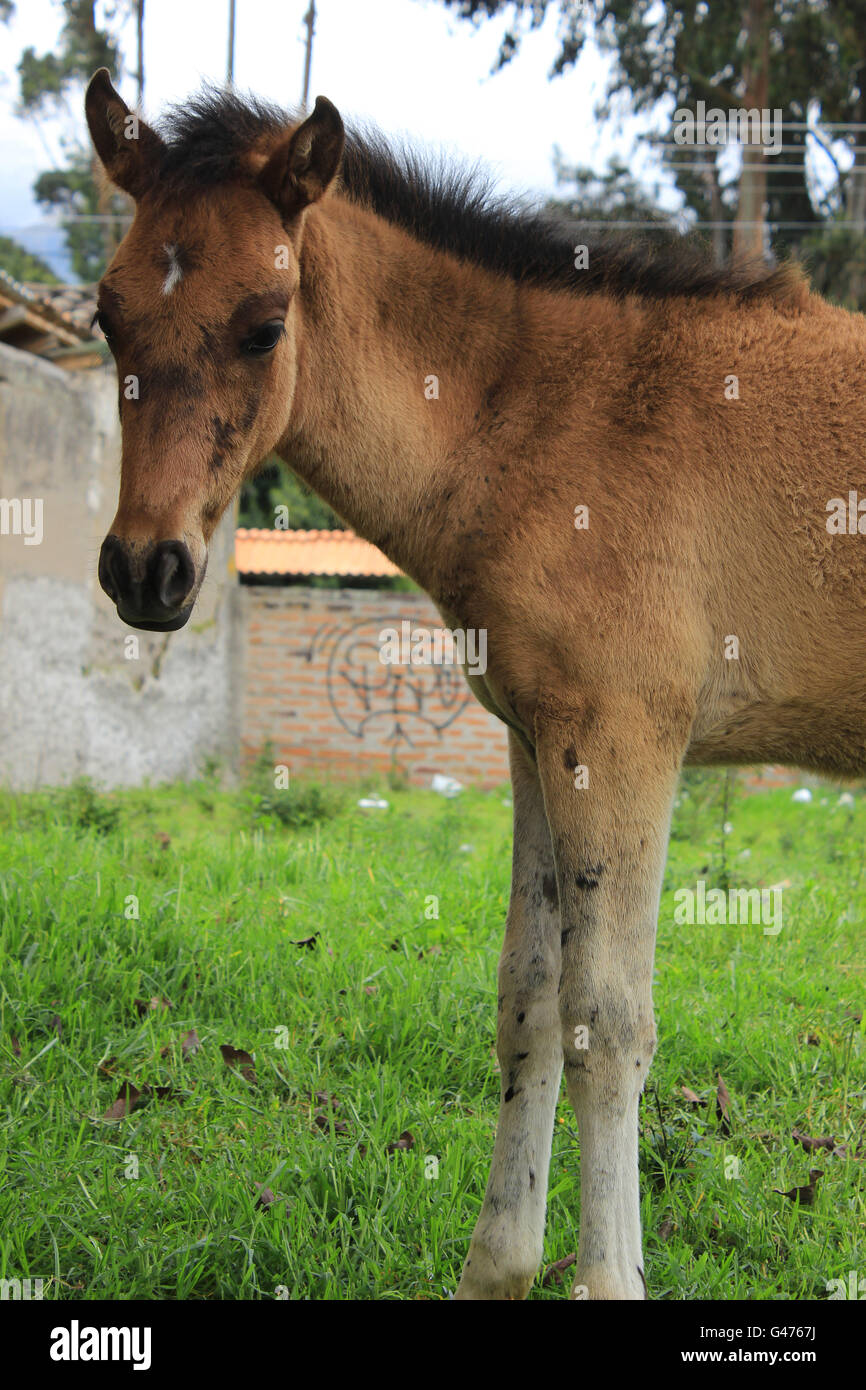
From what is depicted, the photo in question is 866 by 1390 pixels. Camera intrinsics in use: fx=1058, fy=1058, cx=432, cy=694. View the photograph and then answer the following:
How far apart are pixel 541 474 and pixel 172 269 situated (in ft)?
Result: 3.35

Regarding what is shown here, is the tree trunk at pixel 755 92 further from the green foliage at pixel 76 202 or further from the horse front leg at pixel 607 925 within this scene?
the green foliage at pixel 76 202

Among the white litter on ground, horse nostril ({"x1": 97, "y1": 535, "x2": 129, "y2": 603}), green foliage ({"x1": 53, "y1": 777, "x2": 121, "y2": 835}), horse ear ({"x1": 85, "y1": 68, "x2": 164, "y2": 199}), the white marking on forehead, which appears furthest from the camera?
the white litter on ground

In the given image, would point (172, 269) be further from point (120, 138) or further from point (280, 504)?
point (280, 504)

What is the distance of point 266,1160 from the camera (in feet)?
10.5

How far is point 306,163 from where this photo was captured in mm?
2598

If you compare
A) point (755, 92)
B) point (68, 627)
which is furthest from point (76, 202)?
point (68, 627)

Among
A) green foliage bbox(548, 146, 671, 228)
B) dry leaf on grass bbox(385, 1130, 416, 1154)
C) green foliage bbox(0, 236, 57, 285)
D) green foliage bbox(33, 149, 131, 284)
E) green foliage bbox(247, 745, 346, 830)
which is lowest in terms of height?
dry leaf on grass bbox(385, 1130, 416, 1154)

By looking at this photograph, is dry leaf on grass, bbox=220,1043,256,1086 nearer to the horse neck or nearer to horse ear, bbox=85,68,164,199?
the horse neck

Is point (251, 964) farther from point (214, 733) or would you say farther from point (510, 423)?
point (214, 733)

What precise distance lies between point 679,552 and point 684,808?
699cm

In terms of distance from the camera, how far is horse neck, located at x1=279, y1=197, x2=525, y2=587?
2842 millimetres

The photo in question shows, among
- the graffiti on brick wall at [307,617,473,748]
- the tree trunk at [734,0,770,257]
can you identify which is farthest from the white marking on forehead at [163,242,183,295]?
the tree trunk at [734,0,770,257]

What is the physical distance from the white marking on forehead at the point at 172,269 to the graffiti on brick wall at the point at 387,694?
1096cm

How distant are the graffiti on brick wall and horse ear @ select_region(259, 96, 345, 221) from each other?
10.9 m
